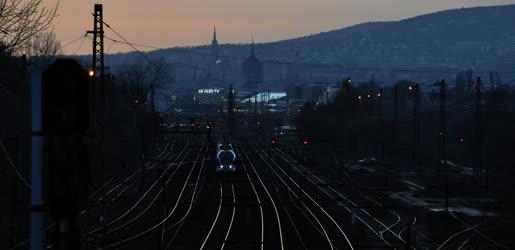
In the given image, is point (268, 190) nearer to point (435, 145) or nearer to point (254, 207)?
point (254, 207)

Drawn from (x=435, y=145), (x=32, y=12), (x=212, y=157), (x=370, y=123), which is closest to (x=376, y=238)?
(x=32, y=12)

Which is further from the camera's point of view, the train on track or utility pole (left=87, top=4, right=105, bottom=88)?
the train on track

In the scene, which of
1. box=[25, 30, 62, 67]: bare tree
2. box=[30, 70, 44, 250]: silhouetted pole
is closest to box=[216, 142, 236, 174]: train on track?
box=[25, 30, 62, 67]: bare tree

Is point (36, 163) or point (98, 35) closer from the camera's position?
point (36, 163)

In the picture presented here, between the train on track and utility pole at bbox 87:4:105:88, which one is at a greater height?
utility pole at bbox 87:4:105:88

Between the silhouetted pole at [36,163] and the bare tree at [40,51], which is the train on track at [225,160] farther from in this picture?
the silhouetted pole at [36,163]

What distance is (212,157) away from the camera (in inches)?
2404

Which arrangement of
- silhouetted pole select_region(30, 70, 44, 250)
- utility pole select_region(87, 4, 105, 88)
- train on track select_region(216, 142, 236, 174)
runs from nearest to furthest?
silhouetted pole select_region(30, 70, 44, 250)
utility pole select_region(87, 4, 105, 88)
train on track select_region(216, 142, 236, 174)

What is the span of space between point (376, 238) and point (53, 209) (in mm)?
26077

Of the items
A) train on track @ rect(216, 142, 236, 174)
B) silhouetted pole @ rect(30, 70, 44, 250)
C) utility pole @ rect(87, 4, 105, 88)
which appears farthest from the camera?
train on track @ rect(216, 142, 236, 174)

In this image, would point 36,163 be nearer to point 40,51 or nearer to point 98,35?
point 98,35

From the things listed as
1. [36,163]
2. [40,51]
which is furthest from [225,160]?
[36,163]

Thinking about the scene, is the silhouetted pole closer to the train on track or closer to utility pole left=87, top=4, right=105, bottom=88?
utility pole left=87, top=4, right=105, bottom=88

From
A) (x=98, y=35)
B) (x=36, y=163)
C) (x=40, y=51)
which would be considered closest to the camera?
(x=36, y=163)
